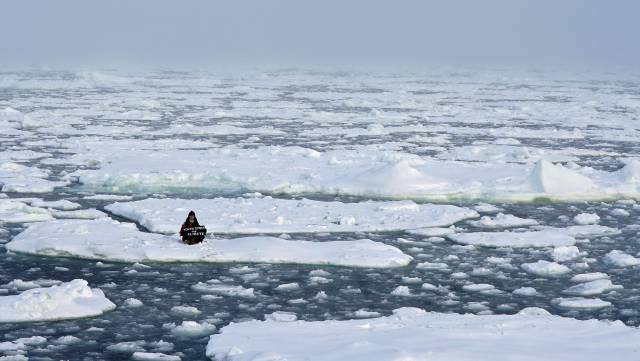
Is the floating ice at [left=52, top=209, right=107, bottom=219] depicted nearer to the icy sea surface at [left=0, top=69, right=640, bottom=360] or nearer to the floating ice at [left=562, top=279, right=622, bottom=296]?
the icy sea surface at [left=0, top=69, right=640, bottom=360]

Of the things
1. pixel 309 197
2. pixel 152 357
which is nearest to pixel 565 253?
pixel 309 197

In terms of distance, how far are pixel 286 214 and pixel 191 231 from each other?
2.14m

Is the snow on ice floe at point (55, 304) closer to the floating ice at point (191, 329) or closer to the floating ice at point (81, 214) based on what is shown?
the floating ice at point (191, 329)

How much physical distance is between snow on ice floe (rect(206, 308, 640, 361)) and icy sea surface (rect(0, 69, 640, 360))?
12.2 inches

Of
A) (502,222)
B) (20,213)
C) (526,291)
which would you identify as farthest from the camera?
(502,222)

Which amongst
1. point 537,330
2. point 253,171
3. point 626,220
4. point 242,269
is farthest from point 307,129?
point 537,330

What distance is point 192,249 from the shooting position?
34.4 feet

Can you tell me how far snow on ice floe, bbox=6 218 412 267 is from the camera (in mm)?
10211

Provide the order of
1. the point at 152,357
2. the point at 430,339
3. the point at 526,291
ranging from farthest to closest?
the point at 526,291 < the point at 430,339 < the point at 152,357

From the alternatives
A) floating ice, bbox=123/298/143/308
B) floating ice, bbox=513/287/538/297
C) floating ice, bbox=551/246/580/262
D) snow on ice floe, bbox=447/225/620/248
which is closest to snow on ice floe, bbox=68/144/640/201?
snow on ice floe, bbox=447/225/620/248

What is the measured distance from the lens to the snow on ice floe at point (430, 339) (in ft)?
23.0

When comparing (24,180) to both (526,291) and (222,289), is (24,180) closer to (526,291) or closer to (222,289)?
(222,289)

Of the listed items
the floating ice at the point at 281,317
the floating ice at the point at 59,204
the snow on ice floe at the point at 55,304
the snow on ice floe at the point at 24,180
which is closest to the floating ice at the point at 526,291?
the floating ice at the point at 281,317

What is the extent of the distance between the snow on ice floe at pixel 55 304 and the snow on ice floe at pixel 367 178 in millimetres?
6030
